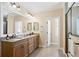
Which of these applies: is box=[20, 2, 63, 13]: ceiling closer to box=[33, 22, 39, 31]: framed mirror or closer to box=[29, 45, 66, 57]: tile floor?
box=[33, 22, 39, 31]: framed mirror

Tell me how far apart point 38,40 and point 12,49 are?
15.7 ft

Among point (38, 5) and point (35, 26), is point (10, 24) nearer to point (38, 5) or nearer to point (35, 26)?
point (38, 5)

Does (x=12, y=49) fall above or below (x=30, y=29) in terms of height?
below

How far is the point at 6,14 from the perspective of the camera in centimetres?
489

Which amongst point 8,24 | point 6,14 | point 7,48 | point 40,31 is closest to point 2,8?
point 6,14

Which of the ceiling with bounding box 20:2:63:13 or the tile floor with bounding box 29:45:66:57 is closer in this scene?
the tile floor with bounding box 29:45:66:57

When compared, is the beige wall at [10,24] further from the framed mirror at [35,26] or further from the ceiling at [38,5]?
the framed mirror at [35,26]

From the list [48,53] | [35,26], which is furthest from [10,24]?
[35,26]

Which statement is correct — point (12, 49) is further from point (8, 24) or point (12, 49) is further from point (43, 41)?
point (43, 41)

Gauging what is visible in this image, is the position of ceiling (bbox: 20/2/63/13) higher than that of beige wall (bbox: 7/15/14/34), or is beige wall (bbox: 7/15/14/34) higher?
ceiling (bbox: 20/2/63/13)

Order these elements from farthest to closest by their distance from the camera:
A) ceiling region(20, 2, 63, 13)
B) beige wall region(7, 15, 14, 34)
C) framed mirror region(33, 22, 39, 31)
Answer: framed mirror region(33, 22, 39, 31)
ceiling region(20, 2, 63, 13)
beige wall region(7, 15, 14, 34)

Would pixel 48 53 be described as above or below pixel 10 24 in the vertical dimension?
below

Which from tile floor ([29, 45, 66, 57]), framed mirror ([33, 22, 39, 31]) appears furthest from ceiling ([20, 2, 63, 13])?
tile floor ([29, 45, 66, 57])

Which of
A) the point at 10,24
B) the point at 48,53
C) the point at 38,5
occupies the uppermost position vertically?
the point at 38,5
